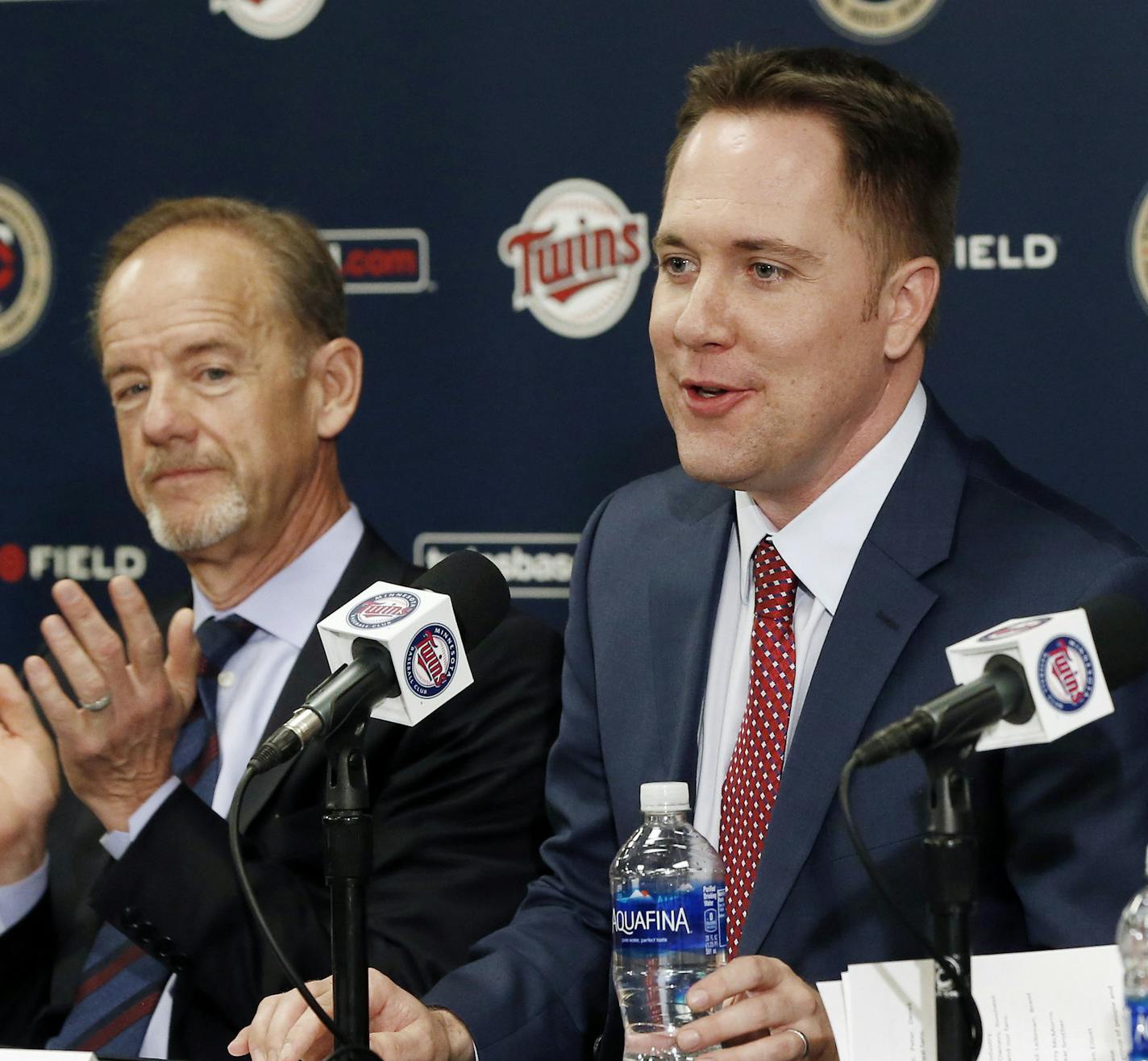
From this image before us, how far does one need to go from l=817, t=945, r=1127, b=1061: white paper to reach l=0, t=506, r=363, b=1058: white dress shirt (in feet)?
4.43

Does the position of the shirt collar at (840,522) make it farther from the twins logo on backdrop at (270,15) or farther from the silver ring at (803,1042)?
the twins logo on backdrop at (270,15)

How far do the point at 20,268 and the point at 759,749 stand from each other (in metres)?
2.04

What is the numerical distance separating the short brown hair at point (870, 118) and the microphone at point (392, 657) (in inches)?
33.5

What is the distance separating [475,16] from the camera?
3162 mm

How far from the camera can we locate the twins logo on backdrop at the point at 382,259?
126 inches

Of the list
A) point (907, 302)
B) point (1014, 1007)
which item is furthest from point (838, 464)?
point (1014, 1007)

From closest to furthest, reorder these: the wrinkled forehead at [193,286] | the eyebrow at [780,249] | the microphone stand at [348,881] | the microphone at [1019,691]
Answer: the microphone at [1019,691], the microphone stand at [348,881], the eyebrow at [780,249], the wrinkled forehead at [193,286]

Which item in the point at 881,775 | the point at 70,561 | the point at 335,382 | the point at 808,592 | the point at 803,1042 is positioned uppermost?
the point at 335,382

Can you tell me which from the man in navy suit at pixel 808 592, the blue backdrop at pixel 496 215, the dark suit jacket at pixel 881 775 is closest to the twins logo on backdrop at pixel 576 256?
the blue backdrop at pixel 496 215

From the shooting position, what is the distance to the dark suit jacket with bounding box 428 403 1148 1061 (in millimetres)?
1909

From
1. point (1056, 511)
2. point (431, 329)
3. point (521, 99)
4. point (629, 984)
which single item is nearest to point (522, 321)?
point (431, 329)

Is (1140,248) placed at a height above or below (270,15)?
below

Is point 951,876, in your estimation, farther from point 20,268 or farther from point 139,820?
point 20,268

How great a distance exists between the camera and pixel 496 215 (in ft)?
10.4
